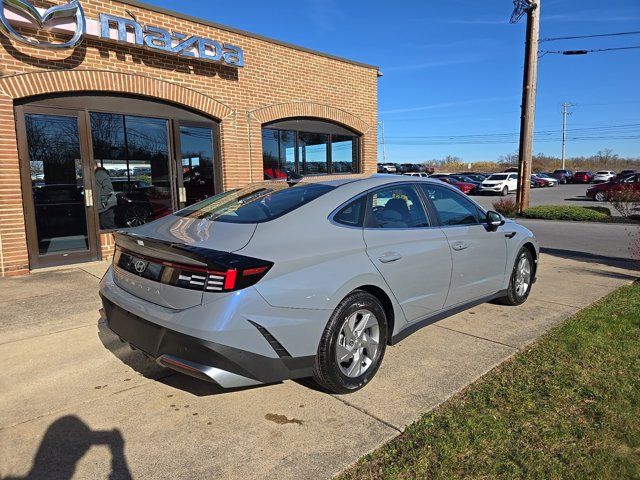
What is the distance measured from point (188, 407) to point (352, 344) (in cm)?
121

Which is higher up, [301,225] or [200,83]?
[200,83]

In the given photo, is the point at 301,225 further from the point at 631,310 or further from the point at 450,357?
the point at 631,310

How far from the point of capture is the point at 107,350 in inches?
162

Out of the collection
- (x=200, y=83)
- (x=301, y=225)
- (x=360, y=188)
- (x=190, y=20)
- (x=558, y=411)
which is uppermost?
(x=190, y=20)

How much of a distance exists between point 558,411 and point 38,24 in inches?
317

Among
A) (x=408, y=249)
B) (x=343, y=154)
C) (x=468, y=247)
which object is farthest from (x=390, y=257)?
(x=343, y=154)

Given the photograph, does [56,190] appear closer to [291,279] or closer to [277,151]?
[277,151]

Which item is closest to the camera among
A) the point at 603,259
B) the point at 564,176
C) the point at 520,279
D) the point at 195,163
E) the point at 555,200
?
the point at 520,279

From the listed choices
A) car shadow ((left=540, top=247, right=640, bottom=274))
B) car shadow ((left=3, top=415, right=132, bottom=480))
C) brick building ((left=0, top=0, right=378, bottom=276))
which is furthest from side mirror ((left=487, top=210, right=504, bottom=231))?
brick building ((left=0, top=0, right=378, bottom=276))

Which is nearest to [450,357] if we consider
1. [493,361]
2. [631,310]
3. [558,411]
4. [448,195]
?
[493,361]

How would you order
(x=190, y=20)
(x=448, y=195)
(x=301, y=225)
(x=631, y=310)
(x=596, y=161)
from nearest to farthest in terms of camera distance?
(x=301, y=225) → (x=448, y=195) → (x=631, y=310) → (x=190, y=20) → (x=596, y=161)

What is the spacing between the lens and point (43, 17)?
670 cm

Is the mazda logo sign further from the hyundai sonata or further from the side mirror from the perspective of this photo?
the side mirror

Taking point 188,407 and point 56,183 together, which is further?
point 56,183
